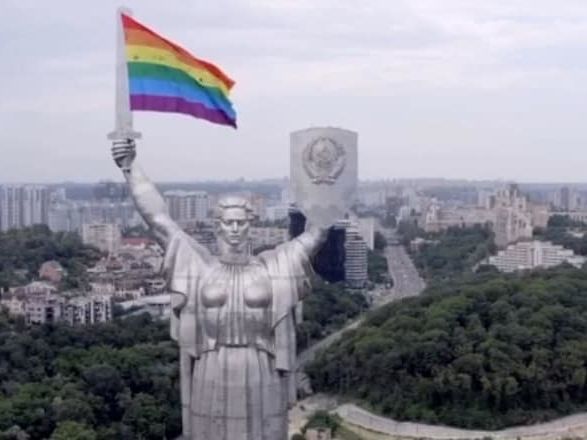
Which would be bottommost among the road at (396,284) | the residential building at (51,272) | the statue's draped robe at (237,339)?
the road at (396,284)

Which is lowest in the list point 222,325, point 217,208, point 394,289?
point 394,289

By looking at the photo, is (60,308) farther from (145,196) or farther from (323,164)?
(323,164)


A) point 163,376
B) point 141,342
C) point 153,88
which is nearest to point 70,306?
point 141,342

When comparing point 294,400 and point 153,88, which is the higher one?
point 153,88

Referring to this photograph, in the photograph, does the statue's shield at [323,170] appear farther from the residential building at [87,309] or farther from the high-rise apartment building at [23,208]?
the high-rise apartment building at [23,208]

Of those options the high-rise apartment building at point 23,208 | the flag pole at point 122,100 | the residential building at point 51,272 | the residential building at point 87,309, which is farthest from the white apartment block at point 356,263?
the high-rise apartment building at point 23,208

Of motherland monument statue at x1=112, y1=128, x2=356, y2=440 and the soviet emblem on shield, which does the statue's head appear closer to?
motherland monument statue at x1=112, y1=128, x2=356, y2=440

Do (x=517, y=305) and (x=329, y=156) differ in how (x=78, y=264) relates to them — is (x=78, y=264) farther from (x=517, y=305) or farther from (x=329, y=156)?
(x=329, y=156)
